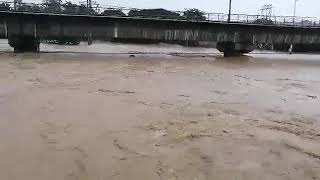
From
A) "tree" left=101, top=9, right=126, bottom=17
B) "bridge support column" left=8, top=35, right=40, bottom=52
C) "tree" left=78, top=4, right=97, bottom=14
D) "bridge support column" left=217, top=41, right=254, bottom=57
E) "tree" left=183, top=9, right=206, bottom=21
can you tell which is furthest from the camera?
"bridge support column" left=217, top=41, right=254, bottom=57

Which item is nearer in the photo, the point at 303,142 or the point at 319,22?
the point at 303,142

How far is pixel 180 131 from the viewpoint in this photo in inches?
387

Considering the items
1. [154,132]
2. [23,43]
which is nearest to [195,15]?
[23,43]

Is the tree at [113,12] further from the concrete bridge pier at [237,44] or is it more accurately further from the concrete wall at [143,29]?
the concrete bridge pier at [237,44]

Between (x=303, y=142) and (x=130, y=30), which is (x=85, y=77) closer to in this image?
(x=303, y=142)

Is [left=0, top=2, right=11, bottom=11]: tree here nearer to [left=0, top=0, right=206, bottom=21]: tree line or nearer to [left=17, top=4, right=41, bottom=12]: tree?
[left=0, top=0, right=206, bottom=21]: tree line

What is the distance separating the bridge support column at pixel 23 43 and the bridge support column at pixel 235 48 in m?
18.0

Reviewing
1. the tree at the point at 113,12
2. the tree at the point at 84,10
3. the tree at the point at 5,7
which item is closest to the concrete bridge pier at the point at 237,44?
the tree at the point at 113,12

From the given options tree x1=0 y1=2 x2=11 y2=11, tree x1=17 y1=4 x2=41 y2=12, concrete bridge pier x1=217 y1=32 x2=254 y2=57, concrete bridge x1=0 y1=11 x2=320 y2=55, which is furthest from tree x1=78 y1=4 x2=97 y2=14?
concrete bridge pier x1=217 y1=32 x2=254 y2=57

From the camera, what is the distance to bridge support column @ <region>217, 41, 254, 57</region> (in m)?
42.0

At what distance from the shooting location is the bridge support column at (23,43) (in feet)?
→ 120

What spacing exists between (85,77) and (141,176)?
1427 centimetres

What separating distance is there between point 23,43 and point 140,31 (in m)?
10.2

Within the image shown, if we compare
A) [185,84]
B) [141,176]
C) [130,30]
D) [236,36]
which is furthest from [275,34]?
[141,176]
